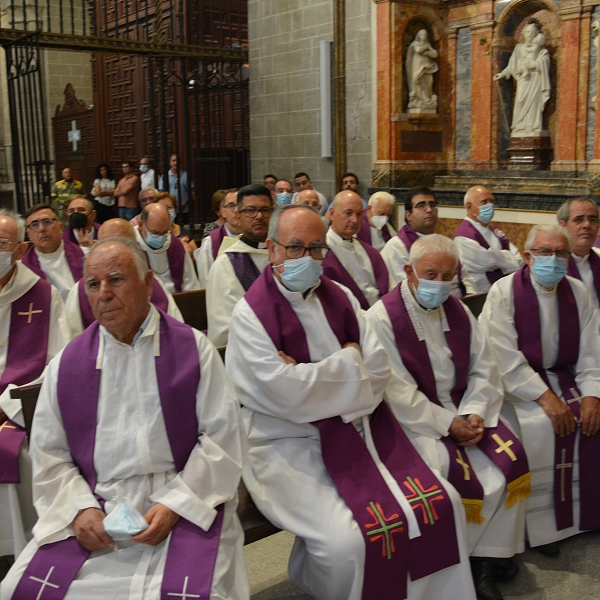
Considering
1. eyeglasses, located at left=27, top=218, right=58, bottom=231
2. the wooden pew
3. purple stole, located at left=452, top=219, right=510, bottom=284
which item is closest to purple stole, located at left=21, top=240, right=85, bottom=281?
eyeglasses, located at left=27, top=218, right=58, bottom=231

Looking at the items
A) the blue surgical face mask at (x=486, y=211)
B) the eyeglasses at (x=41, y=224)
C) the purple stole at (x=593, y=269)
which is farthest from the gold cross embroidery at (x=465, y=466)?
the blue surgical face mask at (x=486, y=211)

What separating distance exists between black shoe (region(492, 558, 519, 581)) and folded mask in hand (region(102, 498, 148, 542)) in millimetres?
1736

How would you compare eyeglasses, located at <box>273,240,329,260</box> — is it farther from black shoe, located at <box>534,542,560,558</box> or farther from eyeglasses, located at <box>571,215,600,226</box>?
Answer: eyeglasses, located at <box>571,215,600,226</box>

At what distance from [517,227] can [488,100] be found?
2.30 m

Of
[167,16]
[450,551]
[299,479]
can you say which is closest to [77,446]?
[299,479]

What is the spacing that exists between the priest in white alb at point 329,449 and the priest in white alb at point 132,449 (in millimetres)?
326

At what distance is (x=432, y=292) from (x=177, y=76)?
8172mm

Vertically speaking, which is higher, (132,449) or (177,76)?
(177,76)

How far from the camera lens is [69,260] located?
208 inches

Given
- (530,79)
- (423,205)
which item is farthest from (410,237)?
(530,79)

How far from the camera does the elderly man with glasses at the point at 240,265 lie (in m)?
4.41

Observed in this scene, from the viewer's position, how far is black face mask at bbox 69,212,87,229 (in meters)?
6.19

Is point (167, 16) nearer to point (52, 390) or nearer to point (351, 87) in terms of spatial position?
point (351, 87)

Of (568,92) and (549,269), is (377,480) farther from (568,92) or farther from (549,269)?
(568,92)
